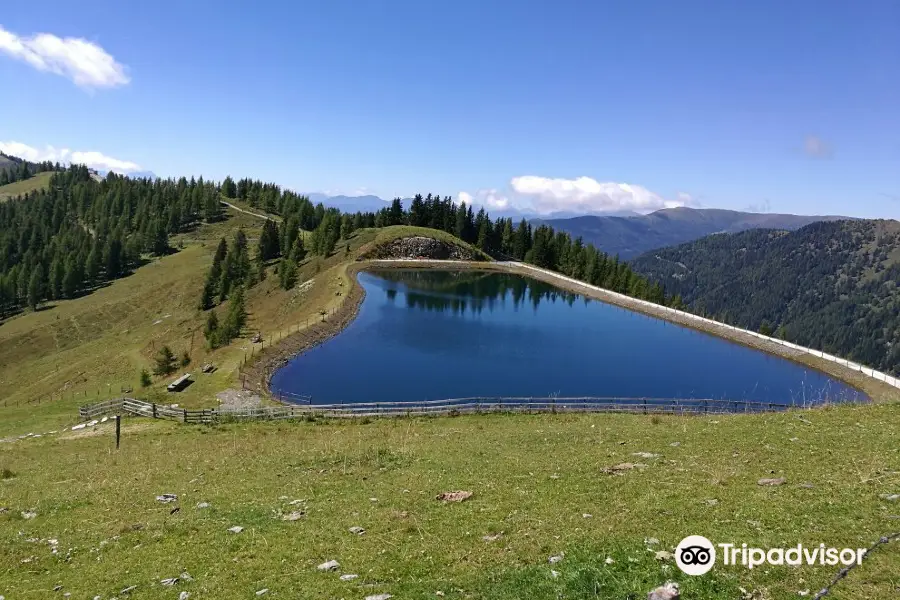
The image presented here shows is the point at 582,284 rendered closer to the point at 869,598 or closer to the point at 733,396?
the point at 733,396

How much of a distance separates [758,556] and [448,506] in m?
9.14

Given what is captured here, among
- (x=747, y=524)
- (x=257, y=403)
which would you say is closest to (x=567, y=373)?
(x=257, y=403)

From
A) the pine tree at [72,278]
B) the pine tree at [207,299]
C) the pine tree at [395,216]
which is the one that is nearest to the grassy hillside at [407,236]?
the pine tree at [395,216]

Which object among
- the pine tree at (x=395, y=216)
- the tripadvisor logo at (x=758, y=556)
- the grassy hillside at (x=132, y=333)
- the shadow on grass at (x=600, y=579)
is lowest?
the grassy hillside at (x=132, y=333)

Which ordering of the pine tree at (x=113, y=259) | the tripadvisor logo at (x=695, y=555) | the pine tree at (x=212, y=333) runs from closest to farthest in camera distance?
the tripadvisor logo at (x=695, y=555), the pine tree at (x=212, y=333), the pine tree at (x=113, y=259)

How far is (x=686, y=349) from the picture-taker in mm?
78625

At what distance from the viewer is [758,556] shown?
10883 mm

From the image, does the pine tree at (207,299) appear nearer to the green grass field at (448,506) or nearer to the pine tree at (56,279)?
the pine tree at (56,279)

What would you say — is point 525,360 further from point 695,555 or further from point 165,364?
point 695,555

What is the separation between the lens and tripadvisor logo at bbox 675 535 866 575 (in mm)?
10500

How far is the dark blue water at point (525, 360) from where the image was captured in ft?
179

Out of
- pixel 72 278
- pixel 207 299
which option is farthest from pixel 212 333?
pixel 72 278

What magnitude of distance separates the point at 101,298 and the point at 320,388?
12330 centimetres

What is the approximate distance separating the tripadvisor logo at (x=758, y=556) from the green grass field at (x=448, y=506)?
0.35 metres
